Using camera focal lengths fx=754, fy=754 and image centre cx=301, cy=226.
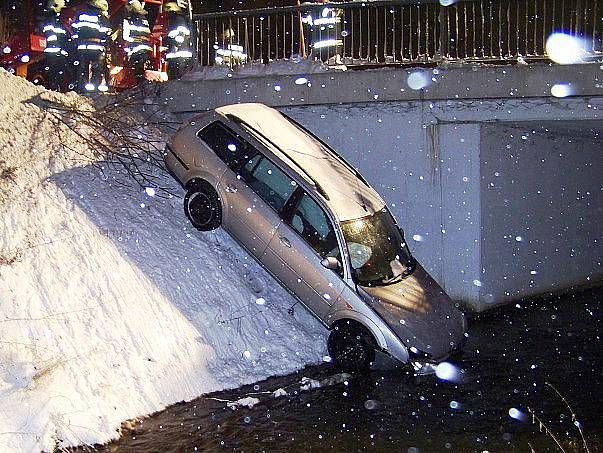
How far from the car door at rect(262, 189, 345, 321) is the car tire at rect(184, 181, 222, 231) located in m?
1.10

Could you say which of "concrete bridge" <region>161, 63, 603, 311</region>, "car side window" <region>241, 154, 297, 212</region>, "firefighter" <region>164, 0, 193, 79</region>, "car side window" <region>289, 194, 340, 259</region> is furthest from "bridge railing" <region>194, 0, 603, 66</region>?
"car side window" <region>289, 194, 340, 259</region>

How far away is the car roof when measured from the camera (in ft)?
31.0

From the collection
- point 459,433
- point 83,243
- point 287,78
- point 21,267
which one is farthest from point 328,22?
point 459,433

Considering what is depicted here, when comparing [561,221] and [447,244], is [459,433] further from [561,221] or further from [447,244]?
[561,221]

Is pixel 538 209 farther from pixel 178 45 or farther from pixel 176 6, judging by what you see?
pixel 176 6

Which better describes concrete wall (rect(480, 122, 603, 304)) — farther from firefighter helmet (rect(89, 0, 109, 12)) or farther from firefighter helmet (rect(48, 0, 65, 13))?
A: firefighter helmet (rect(48, 0, 65, 13))

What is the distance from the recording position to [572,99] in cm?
1149

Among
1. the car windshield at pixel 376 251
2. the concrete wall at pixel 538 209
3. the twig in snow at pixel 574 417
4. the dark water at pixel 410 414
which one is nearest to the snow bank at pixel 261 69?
the concrete wall at pixel 538 209

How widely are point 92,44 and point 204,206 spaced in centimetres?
446

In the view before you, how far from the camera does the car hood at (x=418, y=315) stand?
8914 millimetres

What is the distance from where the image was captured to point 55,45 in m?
13.1

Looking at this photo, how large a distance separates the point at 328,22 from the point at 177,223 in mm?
4284

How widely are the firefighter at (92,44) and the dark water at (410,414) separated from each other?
7.07m

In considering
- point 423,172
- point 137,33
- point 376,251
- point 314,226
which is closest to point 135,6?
point 137,33
